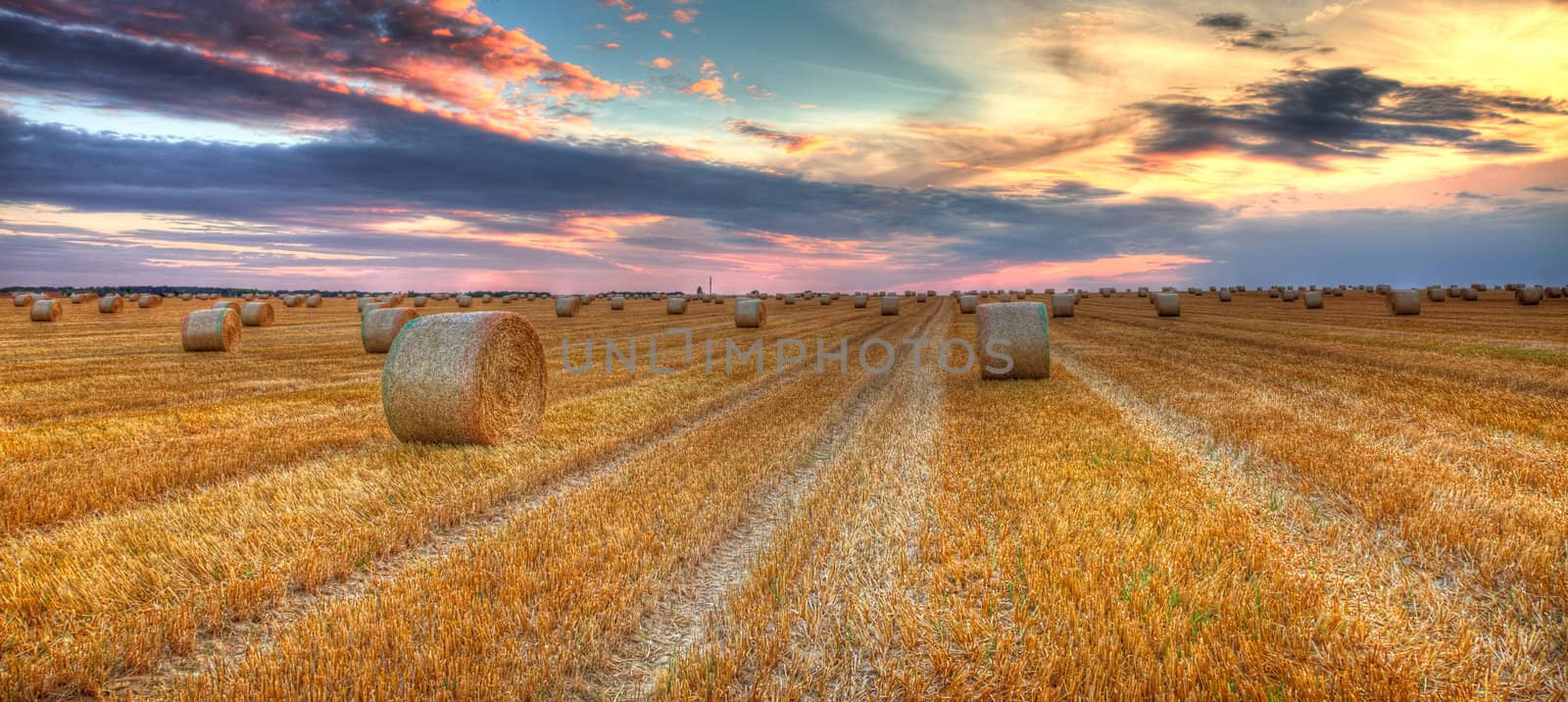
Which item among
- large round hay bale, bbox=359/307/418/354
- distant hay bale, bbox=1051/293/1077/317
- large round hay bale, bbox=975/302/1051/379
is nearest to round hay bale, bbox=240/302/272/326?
large round hay bale, bbox=359/307/418/354

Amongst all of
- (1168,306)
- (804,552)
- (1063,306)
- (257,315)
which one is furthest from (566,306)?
(804,552)

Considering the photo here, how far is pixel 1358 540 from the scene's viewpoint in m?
4.85

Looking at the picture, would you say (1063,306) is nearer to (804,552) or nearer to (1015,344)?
(1015,344)

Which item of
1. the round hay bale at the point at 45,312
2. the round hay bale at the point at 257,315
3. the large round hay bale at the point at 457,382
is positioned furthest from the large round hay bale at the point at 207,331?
the round hay bale at the point at 45,312

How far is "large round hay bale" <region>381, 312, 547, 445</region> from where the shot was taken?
830 centimetres

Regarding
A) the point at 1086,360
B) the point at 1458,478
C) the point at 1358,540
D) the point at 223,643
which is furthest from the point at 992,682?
the point at 1086,360

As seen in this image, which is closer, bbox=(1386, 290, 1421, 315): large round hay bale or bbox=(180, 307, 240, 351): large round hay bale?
bbox=(180, 307, 240, 351): large round hay bale

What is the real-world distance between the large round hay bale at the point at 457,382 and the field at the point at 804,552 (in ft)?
1.21

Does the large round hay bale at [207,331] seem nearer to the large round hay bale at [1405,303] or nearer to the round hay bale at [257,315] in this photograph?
the round hay bale at [257,315]

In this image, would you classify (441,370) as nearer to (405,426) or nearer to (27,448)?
(405,426)

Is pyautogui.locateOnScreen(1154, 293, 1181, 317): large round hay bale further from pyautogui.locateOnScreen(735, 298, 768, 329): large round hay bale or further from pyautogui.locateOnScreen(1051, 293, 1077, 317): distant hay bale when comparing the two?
pyautogui.locateOnScreen(735, 298, 768, 329): large round hay bale

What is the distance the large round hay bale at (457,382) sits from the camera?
830 cm

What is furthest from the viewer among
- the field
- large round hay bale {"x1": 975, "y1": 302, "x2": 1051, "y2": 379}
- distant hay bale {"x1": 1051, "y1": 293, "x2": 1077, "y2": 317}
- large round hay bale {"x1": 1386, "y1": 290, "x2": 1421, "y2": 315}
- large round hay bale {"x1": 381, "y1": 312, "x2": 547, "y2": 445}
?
distant hay bale {"x1": 1051, "y1": 293, "x2": 1077, "y2": 317}

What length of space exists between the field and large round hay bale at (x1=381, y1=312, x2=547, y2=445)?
1.21 ft
